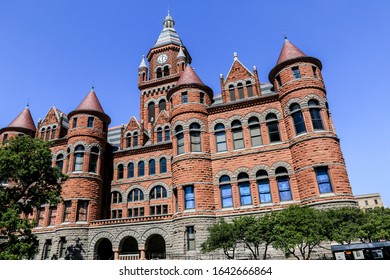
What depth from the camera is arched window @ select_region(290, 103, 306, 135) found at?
20500mm

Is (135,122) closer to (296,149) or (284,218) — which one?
(296,149)

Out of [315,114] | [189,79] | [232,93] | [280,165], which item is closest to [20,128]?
[189,79]

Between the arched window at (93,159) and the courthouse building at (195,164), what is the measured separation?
0.32 ft

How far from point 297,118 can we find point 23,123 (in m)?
28.2

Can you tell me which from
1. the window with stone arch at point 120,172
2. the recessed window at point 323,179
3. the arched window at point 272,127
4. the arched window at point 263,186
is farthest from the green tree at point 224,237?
the window with stone arch at point 120,172

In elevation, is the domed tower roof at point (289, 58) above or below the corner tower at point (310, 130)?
above

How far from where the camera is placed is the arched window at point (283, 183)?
20016mm

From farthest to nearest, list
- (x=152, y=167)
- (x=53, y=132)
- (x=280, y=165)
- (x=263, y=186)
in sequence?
(x=53, y=132) < (x=152, y=167) < (x=263, y=186) < (x=280, y=165)

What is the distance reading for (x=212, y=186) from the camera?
21.5 metres

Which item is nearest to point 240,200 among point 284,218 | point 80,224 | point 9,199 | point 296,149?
point 296,149

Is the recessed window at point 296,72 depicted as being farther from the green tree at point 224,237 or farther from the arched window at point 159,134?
the arched window at point 159,134

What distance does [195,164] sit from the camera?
2159 cm

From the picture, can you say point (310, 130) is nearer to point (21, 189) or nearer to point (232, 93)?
point (232, 93)
